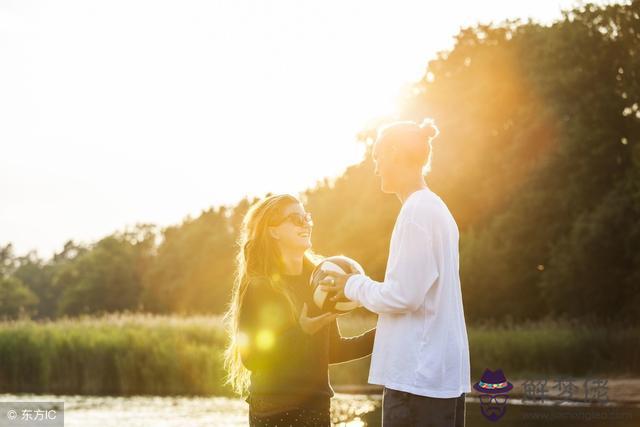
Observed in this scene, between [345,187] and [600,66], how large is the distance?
17479mm

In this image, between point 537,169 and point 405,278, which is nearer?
point 405,278

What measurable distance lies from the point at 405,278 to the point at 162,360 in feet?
56.0

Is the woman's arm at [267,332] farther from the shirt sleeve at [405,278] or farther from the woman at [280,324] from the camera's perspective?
the shirt sleeve at [405,278]

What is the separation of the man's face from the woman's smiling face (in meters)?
0.40

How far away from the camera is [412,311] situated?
3381mm

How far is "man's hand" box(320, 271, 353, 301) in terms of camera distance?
3.42 metres

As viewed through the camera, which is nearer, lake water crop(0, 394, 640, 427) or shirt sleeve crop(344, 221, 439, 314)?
shirt sleeve crop(344, 221, 439, 314)

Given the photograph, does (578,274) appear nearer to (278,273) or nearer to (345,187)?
(345,187)

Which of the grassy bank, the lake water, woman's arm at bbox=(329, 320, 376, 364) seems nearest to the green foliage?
the grassy bank

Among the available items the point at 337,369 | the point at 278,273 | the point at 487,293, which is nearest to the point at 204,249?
the point at 487,293

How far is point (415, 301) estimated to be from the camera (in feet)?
10.8

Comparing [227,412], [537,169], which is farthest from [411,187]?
[537,169]

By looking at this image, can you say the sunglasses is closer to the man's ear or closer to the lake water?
the man's ear

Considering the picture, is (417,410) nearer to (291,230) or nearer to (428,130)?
(291,230)
